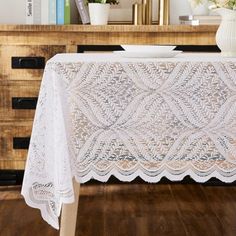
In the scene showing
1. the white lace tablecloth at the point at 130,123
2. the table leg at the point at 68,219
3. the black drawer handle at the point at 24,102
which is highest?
the white lace tablecloth at the point at 130,123

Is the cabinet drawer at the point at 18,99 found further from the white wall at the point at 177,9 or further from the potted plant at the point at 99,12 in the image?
the white wall at the point at 177,9

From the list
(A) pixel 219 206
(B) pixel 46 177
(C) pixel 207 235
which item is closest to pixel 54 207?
(B) pixel 46 177

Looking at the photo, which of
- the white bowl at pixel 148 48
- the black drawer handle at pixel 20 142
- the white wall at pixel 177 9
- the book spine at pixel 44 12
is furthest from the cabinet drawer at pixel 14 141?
the white bowl at pixel 148 48

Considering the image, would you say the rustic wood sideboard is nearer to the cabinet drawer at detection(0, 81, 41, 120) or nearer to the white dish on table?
the cabinet drawer at detection(0, 81, 41, 120)

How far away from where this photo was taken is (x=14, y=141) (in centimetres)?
281

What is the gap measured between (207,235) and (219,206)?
0.38 meters

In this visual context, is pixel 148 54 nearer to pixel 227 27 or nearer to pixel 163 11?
pixel 227 27

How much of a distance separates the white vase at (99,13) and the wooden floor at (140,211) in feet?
2.54

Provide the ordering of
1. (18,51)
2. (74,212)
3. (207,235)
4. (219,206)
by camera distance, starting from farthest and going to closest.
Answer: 1. (18,51)
2. (219,206)
3. (207,235)
4. (74,212)

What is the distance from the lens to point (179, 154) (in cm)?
165

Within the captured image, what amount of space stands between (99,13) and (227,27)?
109cm

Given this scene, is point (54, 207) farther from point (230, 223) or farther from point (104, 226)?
point (230, 223)

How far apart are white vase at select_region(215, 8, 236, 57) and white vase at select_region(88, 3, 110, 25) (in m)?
1.06

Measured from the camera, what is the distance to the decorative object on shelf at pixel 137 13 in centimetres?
299
